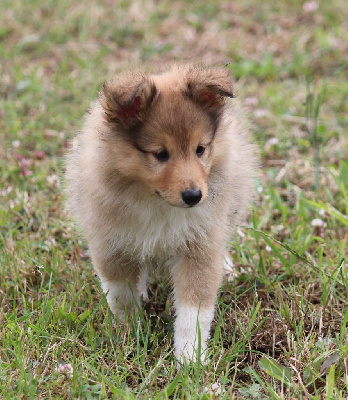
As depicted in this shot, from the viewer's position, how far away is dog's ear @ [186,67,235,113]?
3.36 metres

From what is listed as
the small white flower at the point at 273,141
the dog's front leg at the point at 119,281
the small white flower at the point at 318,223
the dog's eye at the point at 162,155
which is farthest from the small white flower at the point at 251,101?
A: the dog's eye at the point at 162,155

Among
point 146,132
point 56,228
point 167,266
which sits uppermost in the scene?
point 146,132

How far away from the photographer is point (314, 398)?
3.09 m

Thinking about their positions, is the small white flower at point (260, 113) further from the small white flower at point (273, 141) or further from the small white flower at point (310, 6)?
the small white flower at point (310, 6)

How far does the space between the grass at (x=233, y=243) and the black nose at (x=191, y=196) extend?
841mm

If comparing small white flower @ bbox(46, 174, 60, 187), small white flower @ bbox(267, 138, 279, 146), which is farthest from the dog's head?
small white flower @ bbox(267, 138, 279, 146)

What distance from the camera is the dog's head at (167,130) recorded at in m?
3.20

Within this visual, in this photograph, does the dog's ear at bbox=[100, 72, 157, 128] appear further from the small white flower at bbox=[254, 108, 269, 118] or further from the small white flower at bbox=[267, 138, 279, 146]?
the small white flower at bbox=[254, 108, 269, 118]

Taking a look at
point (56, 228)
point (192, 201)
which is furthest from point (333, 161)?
point (192, 201)

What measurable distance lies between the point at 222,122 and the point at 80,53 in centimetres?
457

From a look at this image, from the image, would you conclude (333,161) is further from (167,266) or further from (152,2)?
(152,2)

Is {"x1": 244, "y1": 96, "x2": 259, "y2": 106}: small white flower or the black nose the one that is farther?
{"x1": 244, "y1": 96, "x2": 259, "y2": 106}: small white flower

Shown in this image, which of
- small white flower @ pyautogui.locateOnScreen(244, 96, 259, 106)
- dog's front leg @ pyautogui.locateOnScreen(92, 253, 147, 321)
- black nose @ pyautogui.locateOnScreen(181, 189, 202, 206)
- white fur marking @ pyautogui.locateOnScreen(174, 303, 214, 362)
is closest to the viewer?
black nose @ pyautogui.locateOnScreen(181, 189, 202, 206)

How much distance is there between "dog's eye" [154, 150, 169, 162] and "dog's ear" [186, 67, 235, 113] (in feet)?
1.18
